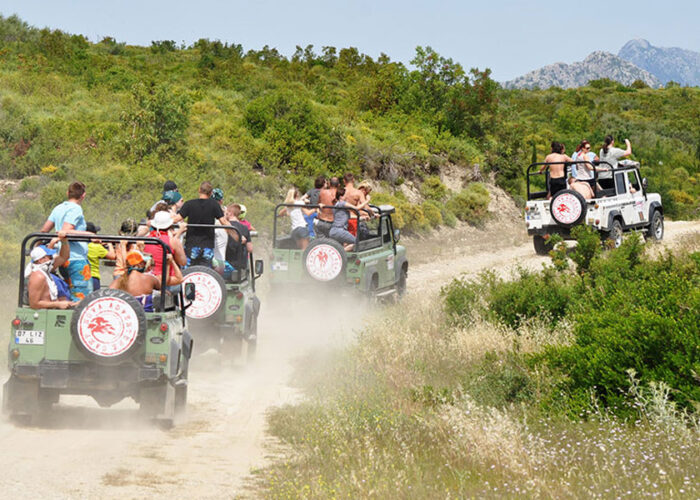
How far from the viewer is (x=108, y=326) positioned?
7.86 m

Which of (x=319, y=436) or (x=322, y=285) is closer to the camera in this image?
(x=319, y=436)

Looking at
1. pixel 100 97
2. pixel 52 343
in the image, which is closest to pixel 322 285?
pixel 52 343

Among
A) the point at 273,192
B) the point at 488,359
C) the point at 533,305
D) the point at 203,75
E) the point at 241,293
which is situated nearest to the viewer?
the point at 488,359

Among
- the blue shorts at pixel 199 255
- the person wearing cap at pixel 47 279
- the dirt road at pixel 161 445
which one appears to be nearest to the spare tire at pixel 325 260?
the dirt road at pixel 161 445

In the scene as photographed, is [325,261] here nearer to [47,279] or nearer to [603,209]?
[47,279]

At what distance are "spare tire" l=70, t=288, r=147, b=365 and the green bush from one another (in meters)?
20.7

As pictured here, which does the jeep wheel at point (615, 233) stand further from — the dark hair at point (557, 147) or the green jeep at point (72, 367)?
the green jeep at point (72, 367)

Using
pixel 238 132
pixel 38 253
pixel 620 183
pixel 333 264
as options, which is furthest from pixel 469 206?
pixel 38 253

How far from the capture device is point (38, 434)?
796 cm

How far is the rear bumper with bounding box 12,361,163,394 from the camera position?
8.05 meters

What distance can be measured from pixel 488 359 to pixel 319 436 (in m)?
2.87

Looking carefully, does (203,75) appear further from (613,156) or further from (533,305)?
(533,305)

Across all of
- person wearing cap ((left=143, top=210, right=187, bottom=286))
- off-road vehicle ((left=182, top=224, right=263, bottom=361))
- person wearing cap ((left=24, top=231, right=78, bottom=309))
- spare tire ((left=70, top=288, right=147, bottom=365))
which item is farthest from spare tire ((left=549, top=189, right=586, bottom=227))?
spare tire ((left=70, top=288, right=147, bottom=365))

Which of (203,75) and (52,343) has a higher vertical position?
(203,75)
